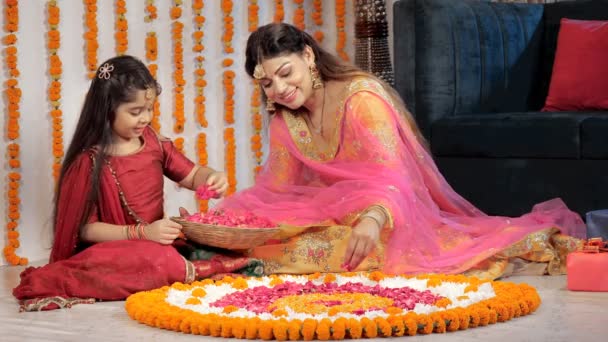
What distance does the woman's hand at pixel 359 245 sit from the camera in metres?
2.88

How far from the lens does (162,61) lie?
496 centimetres

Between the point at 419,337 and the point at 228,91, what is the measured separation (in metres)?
2.74

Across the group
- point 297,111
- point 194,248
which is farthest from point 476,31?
point 194,248

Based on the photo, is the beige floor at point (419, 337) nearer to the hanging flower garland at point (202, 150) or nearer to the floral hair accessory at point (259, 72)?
the floral hair accessory at point (259, 72)

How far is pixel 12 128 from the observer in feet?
14.2

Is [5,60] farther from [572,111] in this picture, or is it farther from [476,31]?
[572,111]

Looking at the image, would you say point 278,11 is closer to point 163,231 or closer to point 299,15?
point 299,15

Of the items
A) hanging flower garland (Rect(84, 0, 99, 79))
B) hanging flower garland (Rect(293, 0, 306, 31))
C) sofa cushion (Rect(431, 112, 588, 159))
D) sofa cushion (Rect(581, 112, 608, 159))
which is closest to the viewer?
sofa cushion (Rect(581, 112, 608, 159))

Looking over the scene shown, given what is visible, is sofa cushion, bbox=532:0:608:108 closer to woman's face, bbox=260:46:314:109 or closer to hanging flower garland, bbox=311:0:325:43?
hanging flower garland, bbox=311:0:325:43

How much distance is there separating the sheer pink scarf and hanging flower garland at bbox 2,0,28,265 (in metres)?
0.98

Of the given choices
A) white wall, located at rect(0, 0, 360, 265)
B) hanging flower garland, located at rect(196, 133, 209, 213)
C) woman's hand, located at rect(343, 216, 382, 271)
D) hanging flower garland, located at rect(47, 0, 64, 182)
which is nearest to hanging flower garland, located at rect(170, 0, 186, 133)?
white wall, located at rect(0, 0, 360, 265)

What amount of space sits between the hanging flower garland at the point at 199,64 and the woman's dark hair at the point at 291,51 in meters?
1.40

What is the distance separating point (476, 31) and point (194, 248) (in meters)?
1.83

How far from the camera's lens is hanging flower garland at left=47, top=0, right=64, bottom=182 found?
4418mm
